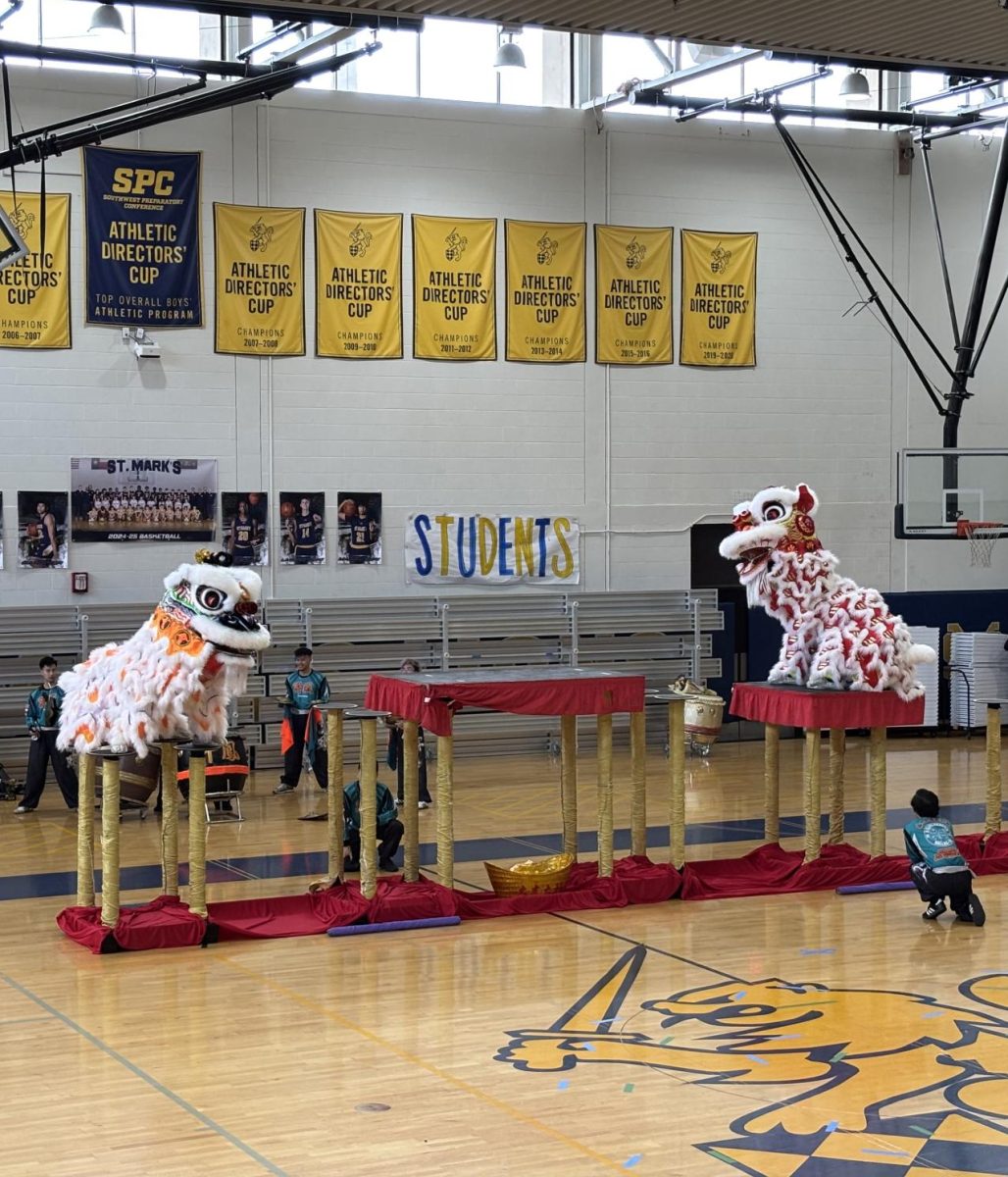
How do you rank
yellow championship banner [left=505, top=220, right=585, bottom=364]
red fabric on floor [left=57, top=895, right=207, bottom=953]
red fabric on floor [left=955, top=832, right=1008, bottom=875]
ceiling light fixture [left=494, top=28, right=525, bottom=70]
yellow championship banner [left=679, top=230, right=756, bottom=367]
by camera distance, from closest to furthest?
red fabric on floor [left=57, top=895, right=207, bottom=953] < red fabric on floor [left=955, top=832, right=1008, bottom=875] < ceiling light fixture [left=494, top=28, right=525, bottom=70] < yellow championship banner [left=505, top=220, right=585, bottom=364] < yellow championship banner [left=679, top=230, right=756, bottom=367]

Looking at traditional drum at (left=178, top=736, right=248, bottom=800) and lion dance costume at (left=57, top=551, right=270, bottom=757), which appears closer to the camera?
lion dance costume at (left=57, top=551, right=270, bottom=757)

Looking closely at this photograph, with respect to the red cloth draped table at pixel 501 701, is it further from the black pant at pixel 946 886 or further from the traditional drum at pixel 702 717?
the traditional drum at pixel 702 717

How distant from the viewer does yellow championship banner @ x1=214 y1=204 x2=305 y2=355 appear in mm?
18453

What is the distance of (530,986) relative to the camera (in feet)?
29.3

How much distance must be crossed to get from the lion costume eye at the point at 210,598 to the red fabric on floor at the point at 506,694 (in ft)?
4.27

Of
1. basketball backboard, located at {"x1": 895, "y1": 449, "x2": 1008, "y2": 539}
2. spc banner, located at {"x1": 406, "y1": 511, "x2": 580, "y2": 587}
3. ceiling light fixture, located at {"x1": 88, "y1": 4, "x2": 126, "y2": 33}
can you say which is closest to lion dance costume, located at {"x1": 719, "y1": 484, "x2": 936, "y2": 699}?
basketball backboard, located at {"x1": 895, "y1": 449, "x2": 1008, "y2": 539}

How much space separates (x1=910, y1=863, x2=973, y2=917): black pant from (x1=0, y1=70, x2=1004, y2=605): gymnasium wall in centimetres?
989

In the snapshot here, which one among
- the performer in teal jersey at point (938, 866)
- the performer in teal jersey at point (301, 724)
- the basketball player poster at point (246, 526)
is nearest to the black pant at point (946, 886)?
the performer in teal jersey at point (938, 866)

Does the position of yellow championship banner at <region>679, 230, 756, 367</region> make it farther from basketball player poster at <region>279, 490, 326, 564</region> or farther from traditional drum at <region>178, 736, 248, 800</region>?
traditional drum at <region>178, 736, 248, 800</region>

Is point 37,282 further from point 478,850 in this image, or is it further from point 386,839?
point 386,839

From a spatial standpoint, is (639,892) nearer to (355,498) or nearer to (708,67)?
(355,498)

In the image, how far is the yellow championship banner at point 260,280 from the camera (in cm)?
1845

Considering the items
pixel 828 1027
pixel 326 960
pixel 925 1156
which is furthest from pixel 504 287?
pixel 925 1156

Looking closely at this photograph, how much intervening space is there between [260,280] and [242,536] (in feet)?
9.49
